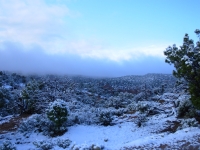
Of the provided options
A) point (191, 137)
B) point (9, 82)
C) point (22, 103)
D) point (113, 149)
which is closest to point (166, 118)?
point (191, 137)

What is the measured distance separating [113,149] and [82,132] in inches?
302

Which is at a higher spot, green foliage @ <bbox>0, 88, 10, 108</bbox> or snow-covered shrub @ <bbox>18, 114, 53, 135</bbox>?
green foliage @ <bbox>0, 88, 10, 108</bbox>

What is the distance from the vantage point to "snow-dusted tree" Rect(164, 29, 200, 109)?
45.5ft

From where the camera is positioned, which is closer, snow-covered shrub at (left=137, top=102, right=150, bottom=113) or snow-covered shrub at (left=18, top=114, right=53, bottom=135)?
snow-covered shrub at (left=18, top=114, right=53, bottom=135)

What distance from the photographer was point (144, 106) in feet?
77.3

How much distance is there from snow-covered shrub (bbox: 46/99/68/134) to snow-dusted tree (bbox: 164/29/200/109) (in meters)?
11.3

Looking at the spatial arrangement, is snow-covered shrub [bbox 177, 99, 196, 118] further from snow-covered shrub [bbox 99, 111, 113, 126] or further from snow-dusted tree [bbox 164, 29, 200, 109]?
snow-covered shrub [bbox 99, 111, 113, 126]

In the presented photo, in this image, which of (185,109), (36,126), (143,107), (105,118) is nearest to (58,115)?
(36,126)

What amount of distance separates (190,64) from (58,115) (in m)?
12.9

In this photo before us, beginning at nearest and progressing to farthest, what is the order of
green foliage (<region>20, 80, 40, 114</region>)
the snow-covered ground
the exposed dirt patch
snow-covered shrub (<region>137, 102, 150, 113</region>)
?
the snow-covered ground < the exposed dirt patch < snow-covered shrub (<region>137, 102, 150, 113</region>) < green foliage (<region>20, 80, 40, 114</region>)

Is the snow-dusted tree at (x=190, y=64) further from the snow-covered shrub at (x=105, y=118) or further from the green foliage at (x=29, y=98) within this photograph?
the green foliage at (x=29, y=98)

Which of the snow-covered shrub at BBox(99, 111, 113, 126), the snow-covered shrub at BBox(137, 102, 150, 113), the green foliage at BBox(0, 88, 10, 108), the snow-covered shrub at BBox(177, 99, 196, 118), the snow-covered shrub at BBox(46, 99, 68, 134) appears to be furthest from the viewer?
the snow-covered shrub at BBox(137, 102, 150, 113)

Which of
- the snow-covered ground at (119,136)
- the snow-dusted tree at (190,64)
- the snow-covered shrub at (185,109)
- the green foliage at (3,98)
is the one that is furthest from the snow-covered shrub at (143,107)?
the green foliage at (3,98)

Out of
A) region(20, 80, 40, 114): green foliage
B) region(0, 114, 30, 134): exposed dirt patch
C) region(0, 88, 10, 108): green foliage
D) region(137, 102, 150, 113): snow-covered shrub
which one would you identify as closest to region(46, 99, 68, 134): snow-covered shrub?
region(0, 88, 10, 108): green foliage
